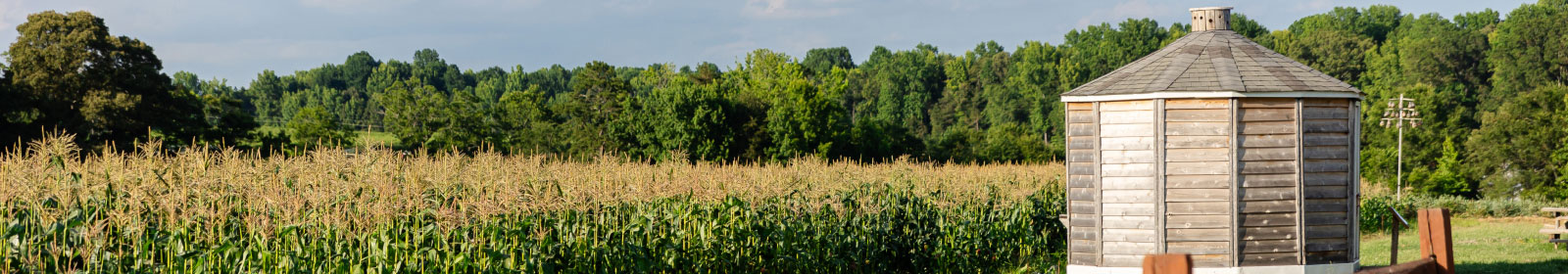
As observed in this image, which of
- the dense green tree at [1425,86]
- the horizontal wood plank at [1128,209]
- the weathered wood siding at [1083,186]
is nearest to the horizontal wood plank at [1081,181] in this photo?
the weathered wood siding at [1083,186]

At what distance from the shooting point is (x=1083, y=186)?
12.9 meters

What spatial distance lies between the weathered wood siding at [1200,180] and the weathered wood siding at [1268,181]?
0.16m

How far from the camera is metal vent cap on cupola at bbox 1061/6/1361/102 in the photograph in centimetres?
1166

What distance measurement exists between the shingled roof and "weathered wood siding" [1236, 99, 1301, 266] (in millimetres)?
291

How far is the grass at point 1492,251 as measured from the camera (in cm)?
1689

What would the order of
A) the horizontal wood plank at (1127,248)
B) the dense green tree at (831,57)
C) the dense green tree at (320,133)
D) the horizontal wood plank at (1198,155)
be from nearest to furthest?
1. the horizontal wood plank at (1198,155)
2. the horizontal wood plank at (1127,248)
3. the dense green tree at (320,133)
4. the dense green tree at (831,57)

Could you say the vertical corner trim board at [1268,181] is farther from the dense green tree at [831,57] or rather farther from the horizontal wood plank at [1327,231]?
the dense green tree at [831,57]

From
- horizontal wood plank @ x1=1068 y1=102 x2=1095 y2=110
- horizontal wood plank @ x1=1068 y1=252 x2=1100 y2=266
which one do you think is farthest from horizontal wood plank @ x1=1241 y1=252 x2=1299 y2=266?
horizontal wood plank @ x1=1068 y1=102 x2=1095 y2=110

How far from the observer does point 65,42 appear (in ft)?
112

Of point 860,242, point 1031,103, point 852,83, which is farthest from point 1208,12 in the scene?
point 852,83

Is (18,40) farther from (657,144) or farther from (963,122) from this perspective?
(963,122)

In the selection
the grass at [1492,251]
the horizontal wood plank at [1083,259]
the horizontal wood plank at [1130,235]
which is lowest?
the grass at [1492,251]

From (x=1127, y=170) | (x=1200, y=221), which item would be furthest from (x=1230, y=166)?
(x=1127, y=170)

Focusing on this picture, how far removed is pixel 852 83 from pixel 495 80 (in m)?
44.9
